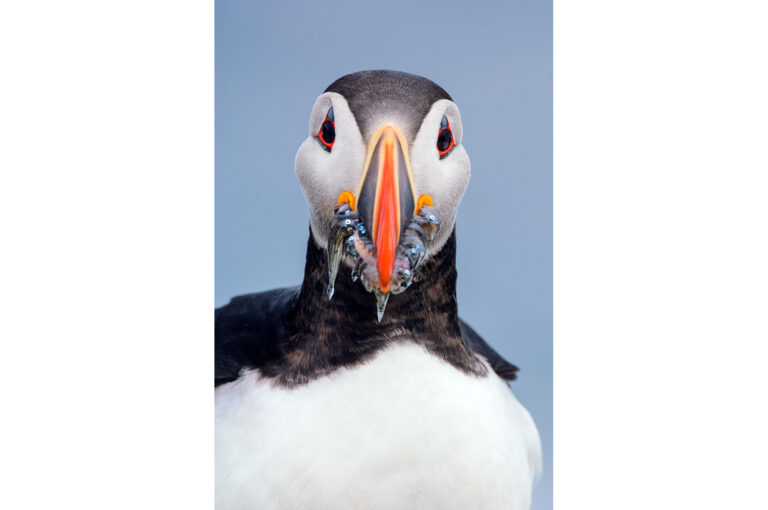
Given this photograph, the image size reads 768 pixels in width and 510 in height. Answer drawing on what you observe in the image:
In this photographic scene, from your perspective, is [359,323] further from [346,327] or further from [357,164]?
[357,164]

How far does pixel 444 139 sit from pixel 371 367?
72 centimetres

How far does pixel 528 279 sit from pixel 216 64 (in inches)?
52.7

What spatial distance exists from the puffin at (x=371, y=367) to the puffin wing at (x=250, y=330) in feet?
0.10

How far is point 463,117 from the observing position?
9.65 feet

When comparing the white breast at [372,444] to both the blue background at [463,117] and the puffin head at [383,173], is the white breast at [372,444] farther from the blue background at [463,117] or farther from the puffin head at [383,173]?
the blue background at [463,117]

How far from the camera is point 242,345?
9.94ft

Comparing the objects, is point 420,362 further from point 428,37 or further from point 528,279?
point 428,37

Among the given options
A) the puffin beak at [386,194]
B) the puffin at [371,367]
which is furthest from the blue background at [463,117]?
the puffin beak at [386,194]

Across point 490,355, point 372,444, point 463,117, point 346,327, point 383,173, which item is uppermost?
point 463,117

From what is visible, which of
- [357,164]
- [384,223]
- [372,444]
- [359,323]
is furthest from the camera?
[359,323]

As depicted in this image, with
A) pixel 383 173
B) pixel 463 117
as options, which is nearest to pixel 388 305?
pixel 383 173

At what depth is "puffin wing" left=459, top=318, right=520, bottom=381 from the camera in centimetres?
317

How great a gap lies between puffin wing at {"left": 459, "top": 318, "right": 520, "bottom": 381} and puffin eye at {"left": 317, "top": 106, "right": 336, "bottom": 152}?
88 centimetres

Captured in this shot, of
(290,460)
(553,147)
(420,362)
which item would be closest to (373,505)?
(290,460)
